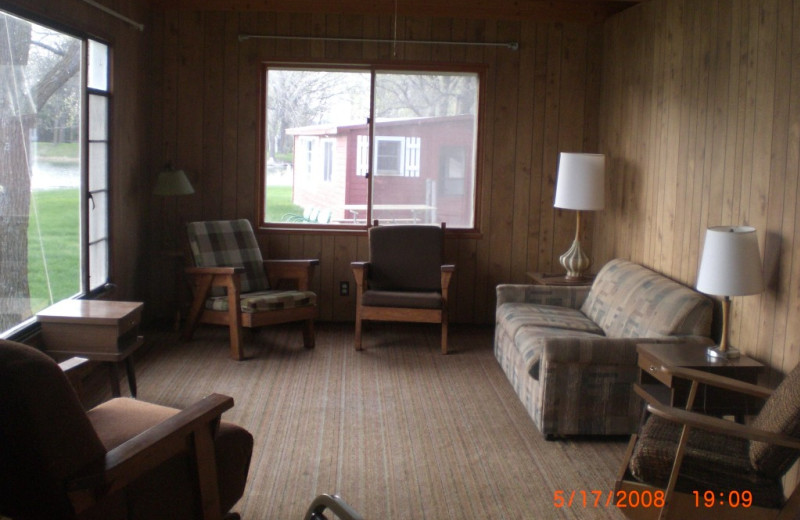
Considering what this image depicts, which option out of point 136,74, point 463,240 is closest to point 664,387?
point 463,240

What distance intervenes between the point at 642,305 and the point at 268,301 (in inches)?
90.3

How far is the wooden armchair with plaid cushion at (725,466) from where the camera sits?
2.58 metres

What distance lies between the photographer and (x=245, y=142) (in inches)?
242

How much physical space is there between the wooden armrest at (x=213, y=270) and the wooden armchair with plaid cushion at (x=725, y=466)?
3.09 m

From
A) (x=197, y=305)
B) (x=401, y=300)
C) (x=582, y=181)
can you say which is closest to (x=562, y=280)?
(x=582, y=181)

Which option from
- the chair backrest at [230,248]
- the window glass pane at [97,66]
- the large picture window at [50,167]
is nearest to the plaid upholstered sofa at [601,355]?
the chair backrest at [230,248]

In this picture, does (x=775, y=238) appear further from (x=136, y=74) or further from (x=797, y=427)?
(x=136, y=74)

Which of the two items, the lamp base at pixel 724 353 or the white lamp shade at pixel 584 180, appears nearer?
the lamp base at pixel 724 353

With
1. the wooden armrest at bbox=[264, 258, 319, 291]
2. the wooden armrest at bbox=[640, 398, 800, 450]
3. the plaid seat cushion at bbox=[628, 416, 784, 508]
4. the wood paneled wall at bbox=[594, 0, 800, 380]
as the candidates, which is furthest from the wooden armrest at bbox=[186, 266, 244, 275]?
the wooden armrest at bbox=[640, 398, 800, 450]

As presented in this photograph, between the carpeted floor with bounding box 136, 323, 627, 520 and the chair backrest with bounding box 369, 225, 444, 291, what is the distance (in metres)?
0.39

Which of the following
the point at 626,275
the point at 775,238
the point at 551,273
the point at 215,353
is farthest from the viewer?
the point at 551,273

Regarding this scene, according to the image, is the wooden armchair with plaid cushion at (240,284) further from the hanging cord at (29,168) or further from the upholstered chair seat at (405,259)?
the hanging cord at (29,168)

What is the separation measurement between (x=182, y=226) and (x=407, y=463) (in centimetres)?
325

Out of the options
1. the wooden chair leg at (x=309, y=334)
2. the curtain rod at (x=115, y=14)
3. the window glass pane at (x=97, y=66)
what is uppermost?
the curtain rod at (x=115, y=14)
